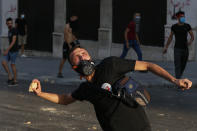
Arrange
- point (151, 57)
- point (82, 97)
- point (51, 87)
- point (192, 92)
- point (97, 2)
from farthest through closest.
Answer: point (97, 2), point (151, 57), point (51, 87), point (192, 92), point (82, 97)

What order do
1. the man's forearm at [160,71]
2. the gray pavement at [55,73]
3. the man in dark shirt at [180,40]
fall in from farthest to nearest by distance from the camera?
the gray pavement at [55,73], the man in dark shirt at [180,40], the man's forearm at [160,71]

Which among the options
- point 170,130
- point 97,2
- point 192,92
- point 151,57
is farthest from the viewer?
point 97,2

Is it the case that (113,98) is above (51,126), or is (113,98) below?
above

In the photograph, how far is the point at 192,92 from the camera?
11977mm

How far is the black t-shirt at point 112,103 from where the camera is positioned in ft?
14.5

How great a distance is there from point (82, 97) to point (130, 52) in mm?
14573

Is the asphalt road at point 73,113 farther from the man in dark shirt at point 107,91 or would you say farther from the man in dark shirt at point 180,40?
the man in dark shirt at point 107,91

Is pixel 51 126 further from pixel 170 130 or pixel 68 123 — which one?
pixel 170 130

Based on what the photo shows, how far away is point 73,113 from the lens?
948 centimetres

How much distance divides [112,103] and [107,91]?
119mm

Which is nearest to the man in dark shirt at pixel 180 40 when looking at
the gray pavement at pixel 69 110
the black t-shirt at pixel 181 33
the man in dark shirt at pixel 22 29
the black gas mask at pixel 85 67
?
the black t-shirt at pixel 181 33

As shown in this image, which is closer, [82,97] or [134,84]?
[134,84]

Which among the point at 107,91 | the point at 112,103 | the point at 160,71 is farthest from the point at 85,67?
the point at 160,71

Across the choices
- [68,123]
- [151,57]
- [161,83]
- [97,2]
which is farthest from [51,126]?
[97,2]
